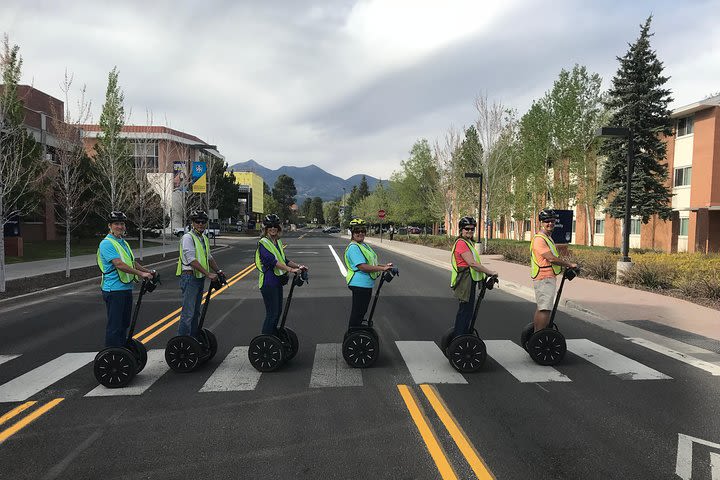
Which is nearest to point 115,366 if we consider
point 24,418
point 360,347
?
point 24,418

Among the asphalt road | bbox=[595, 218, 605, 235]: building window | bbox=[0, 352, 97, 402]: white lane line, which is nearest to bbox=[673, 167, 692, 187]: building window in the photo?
bbox=[595, 218, 605, 235]: building window

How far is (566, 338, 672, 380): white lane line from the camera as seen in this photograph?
5656 mm

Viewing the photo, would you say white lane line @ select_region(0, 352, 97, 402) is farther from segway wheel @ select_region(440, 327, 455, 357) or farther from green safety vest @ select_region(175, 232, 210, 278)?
segway wheel @ select_region(440, 327, 455, 357)

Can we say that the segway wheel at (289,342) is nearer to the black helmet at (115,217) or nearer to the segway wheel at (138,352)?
the segway wheel at (138,352)

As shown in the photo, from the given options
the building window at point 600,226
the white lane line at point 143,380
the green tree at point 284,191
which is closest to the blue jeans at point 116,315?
the white lane line at point 143,380

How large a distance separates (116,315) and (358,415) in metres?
3.01

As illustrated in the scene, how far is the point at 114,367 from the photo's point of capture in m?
5.12

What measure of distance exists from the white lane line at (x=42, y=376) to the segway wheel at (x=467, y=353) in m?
4.81

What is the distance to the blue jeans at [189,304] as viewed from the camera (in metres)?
5.69

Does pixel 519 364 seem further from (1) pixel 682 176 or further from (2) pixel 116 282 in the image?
(1) pixel 682 176

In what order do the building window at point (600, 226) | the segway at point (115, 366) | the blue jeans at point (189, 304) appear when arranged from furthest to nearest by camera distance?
the building window at point (600, 226) → the blue jeans at point (189, 304) → the segway at point (115, 366)

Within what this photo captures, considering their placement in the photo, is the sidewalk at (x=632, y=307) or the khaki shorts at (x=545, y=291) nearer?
the khaki shorts at (x=545, y=291)

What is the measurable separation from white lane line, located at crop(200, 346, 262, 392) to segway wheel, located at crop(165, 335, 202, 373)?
34cm

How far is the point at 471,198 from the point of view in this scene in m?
36.8
